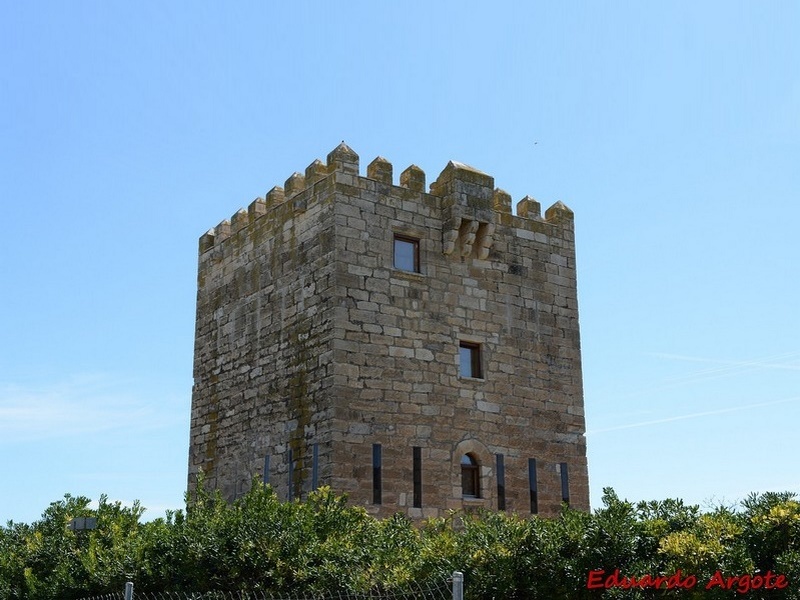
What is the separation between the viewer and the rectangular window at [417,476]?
663 inches

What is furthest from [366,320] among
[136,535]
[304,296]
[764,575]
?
[764,575]

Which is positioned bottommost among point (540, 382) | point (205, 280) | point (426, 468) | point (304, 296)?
point (426, 468)

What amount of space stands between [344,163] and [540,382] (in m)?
5.80

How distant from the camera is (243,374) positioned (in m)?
19.5

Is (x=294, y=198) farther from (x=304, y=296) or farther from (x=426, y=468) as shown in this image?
(x=426, y=468)

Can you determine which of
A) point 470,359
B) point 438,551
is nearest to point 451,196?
point 470,359

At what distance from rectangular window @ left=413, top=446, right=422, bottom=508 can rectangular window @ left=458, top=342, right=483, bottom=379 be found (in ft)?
6.19

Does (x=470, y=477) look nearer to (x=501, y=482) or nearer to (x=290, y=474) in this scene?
(x=501, y=482)

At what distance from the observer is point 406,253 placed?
59.7 feet

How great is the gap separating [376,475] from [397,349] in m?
2.28

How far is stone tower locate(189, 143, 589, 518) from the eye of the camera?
1684 centimetres

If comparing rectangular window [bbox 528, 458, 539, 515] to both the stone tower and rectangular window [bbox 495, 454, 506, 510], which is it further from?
rectangular window [bbox 495, 454, 506, 510]

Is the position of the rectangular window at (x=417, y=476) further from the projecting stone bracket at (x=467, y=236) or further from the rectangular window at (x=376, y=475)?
the projecting stone bracket at (x=467, y=236)

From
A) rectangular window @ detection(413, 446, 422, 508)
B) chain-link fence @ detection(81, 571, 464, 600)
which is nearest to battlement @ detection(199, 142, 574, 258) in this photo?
rectangular window @ detection(413, 446, 422, 508)
